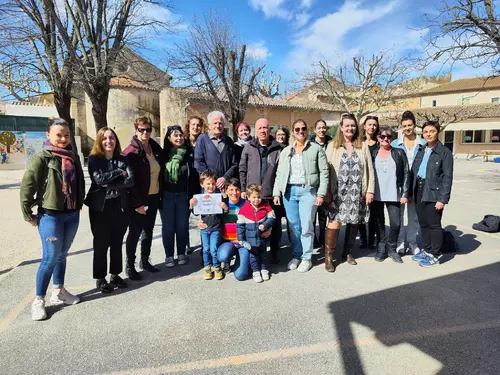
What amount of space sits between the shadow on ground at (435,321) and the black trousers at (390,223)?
2.62 ft

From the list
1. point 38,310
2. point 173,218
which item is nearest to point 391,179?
point 173,218

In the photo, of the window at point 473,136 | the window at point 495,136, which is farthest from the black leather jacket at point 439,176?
the window at point 473,136

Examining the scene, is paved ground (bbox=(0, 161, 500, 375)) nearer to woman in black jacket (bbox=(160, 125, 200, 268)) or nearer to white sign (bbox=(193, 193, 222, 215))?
woman in black jacket (bbox=(160, 125, 200, 268))

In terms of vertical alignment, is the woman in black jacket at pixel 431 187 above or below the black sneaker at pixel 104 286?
above

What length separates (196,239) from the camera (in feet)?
18.4

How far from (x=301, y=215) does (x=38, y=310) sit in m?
3.04

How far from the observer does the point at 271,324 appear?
3.01 meters

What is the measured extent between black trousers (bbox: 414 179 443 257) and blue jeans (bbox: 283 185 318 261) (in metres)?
1.56

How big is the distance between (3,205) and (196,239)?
647 cm

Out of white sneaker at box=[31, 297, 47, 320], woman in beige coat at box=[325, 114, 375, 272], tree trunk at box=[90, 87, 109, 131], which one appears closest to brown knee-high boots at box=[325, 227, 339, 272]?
woman in beige coat at box=[325, 114, 375, 272]

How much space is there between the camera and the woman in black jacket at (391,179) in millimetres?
4375

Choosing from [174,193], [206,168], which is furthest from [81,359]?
[206,168]

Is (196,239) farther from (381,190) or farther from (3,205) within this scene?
(3,205)

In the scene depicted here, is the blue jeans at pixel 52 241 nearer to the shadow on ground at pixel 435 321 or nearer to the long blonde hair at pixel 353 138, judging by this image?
the shadow on ground at pixel 435 321
